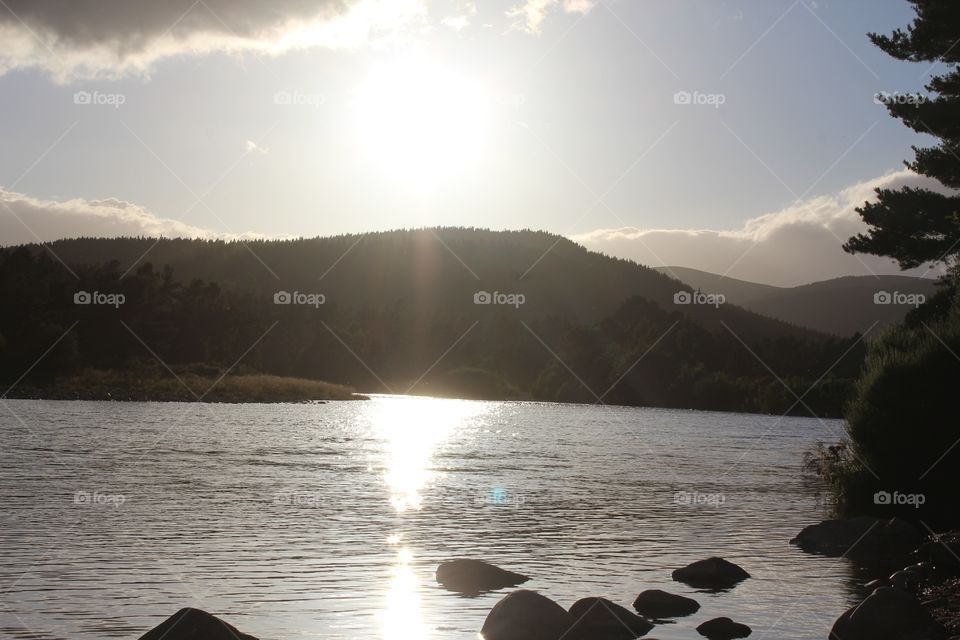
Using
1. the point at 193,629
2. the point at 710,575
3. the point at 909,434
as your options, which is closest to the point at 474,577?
the point at 710,575

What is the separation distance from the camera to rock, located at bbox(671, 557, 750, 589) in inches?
776

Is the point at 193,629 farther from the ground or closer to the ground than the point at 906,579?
farther from the ground

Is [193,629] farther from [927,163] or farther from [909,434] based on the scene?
[927,163]

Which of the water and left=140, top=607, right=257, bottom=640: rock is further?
the water

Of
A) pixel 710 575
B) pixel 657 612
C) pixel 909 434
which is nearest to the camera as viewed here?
pixel 657 612

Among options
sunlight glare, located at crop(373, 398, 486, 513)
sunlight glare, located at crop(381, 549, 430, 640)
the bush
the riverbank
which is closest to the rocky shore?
sunlight glare, located at crop(381, 549, 430, 640)

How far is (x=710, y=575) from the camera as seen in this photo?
1981cm

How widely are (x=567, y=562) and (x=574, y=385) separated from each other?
6782 inches

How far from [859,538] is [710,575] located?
7537mm

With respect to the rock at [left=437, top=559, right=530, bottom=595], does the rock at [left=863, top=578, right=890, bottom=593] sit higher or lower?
lower

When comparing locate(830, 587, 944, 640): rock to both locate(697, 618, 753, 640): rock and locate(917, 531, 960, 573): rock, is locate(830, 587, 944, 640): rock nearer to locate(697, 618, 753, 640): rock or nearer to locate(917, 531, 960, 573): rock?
locate(697, 618, 753, 640): rock

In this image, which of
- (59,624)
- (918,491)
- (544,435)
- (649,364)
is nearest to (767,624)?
(59,624)

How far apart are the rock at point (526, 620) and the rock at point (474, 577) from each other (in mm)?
3317

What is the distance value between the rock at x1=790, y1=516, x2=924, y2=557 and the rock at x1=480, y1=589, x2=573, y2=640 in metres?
12.1
